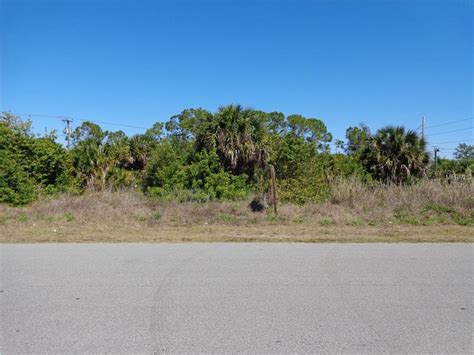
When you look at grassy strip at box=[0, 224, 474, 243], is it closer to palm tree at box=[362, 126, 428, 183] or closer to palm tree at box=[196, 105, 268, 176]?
palm tree at box=[196, 105, 268, 176]

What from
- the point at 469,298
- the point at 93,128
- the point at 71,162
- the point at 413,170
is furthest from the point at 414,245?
the point at 93,128

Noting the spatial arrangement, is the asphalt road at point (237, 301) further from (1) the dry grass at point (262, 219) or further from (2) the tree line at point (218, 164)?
(2) the tree line at point (218, 164)

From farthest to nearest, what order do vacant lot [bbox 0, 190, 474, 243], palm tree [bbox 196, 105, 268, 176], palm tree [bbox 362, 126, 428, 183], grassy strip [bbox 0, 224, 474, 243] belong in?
palm tree [bbox 362, 126, 428, 183]
palm tree [bbox 196, 105, 268, 176]
vacant lot [bbox 0, 190, 474, 243]
grassy strip [bbox 0, 224, 474, 243]

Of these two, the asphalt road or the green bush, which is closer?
the asphalt road

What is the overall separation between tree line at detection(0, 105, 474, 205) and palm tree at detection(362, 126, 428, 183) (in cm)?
5

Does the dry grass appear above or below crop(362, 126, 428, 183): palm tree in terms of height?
below

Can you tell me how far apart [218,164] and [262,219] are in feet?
17.3

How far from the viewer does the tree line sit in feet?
48.5

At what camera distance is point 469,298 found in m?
4.37

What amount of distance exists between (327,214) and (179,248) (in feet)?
18.5

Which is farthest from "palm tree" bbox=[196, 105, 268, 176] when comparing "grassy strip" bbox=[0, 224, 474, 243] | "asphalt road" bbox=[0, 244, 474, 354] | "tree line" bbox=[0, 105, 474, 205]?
"asphalt road" bbox=[0, 244, 474, 354]

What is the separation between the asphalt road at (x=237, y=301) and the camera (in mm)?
3303

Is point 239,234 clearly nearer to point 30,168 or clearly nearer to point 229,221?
point 229,221

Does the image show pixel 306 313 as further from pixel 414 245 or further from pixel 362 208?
pixel 362 208
